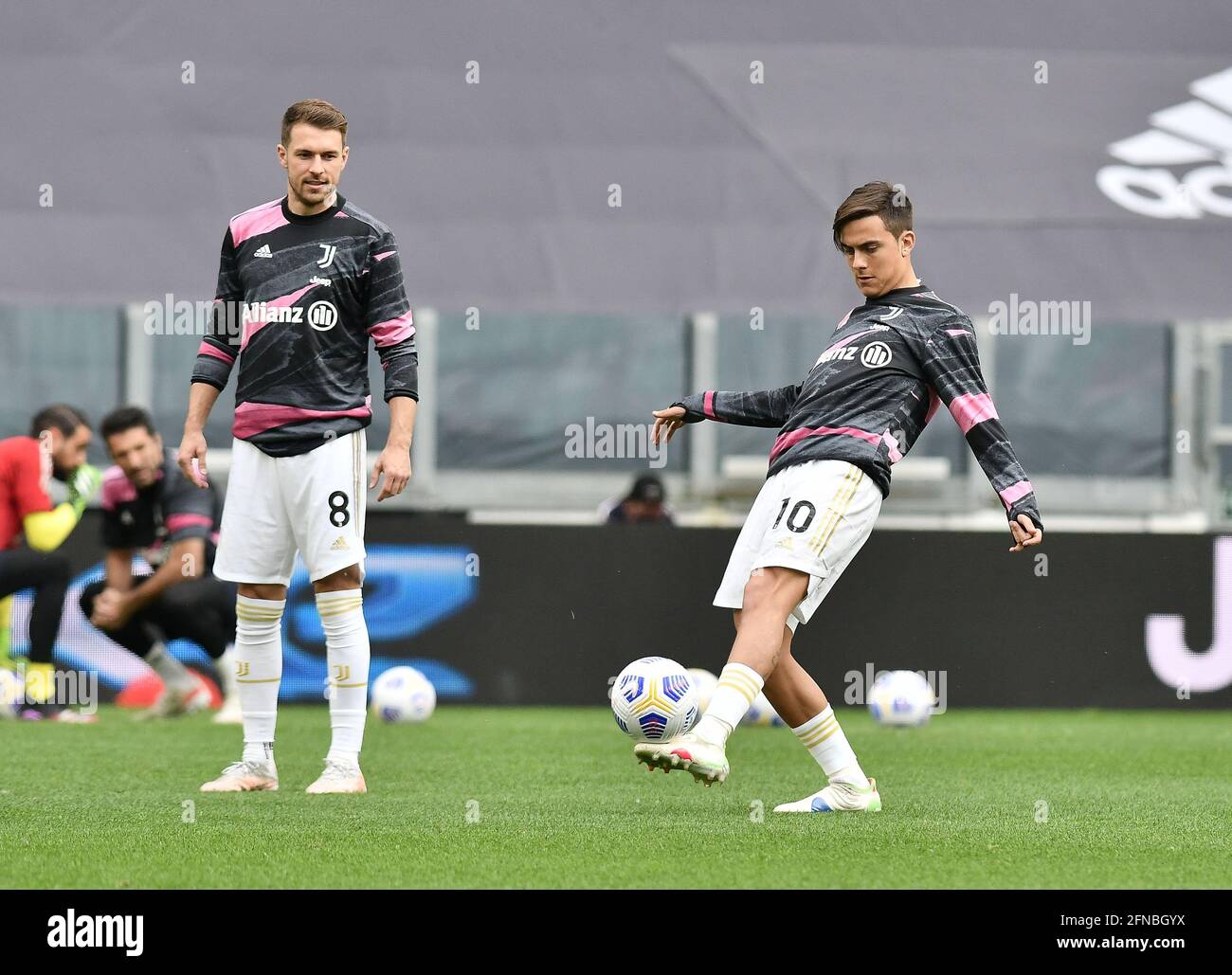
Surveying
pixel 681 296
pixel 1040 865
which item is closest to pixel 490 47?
pixel 681 296

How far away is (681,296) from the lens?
11977mm

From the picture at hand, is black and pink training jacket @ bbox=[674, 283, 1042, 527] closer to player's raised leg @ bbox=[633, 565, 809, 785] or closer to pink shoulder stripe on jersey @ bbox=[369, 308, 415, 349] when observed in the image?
player's raised leg @ bbox=[633, 565, 809, 785]

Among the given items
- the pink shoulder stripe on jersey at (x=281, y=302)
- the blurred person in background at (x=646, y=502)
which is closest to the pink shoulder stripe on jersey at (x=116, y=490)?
the blurred person in background at (x=646, y=502)

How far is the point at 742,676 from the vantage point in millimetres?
4855

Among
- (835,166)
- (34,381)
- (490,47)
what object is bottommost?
(34,381)

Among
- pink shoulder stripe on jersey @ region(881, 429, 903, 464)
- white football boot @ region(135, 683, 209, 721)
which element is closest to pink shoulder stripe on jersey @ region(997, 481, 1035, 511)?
pink shoulder stripe on jersey @ region(881, 429, 903, 464)

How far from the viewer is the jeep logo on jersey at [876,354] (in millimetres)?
5191

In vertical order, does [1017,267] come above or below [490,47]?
below

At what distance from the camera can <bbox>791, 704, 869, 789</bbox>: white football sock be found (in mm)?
5387

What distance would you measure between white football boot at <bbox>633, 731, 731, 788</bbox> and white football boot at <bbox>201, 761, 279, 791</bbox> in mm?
1762

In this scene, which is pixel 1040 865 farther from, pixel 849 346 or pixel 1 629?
pixel 1 629

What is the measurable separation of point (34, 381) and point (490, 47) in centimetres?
392

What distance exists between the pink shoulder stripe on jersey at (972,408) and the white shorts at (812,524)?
0.30 meters

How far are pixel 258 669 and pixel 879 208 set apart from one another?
2.41 meters
